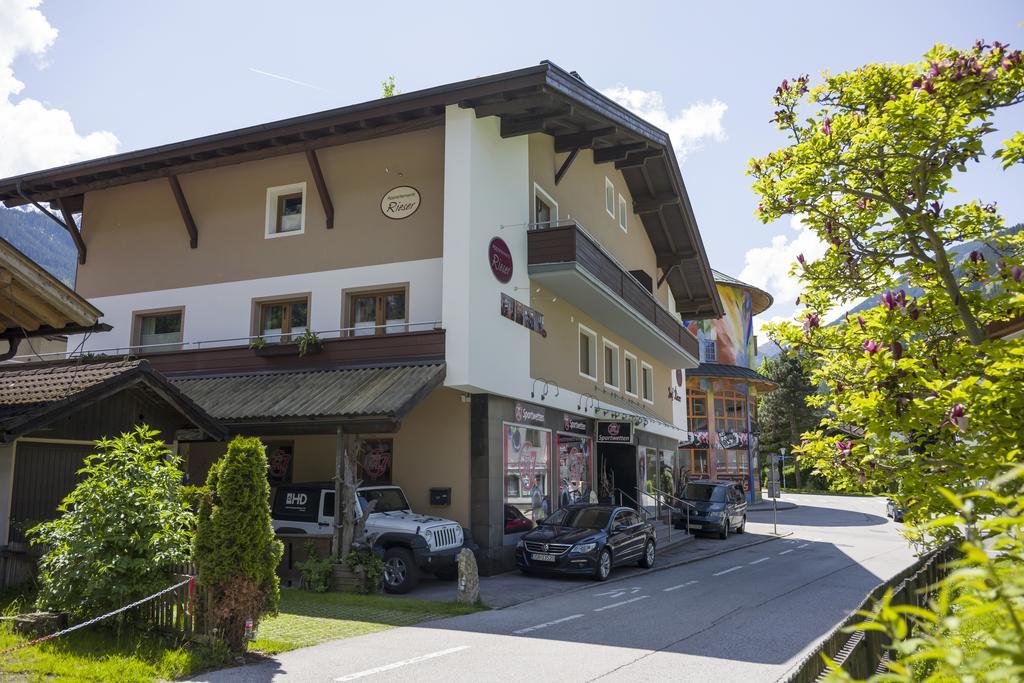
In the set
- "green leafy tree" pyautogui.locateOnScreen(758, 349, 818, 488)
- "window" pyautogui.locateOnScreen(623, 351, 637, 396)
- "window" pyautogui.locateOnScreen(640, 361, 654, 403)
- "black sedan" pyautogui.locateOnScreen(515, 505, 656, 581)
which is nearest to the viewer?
"black sedan" pyautogui.locateOnScreen(515, 505, 656, 581)

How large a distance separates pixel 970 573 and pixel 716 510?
26680 mm

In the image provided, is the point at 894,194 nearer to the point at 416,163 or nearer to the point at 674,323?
the point at 416,163

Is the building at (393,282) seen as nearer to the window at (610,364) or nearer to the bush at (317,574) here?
the window at (610,364)

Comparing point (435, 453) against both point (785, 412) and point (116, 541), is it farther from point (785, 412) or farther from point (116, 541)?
point (785, 412)

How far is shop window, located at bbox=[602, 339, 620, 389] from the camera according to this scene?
85.8ft

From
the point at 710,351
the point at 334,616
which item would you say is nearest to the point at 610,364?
the point at 334,616

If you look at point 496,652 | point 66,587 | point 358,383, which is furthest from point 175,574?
point 358,383

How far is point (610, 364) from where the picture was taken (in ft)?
87.9

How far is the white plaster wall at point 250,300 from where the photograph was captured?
1816 cm

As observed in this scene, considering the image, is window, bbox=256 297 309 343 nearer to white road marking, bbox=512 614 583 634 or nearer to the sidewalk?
the sidewalk

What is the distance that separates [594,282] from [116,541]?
1378cm

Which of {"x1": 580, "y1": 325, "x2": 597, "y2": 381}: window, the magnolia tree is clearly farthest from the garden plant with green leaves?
{"x1": 580, "y1": 325, "x2": 597, "y2": 381}: window

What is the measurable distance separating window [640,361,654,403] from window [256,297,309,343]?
1477 centimetres

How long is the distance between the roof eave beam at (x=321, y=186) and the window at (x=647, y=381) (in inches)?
591
